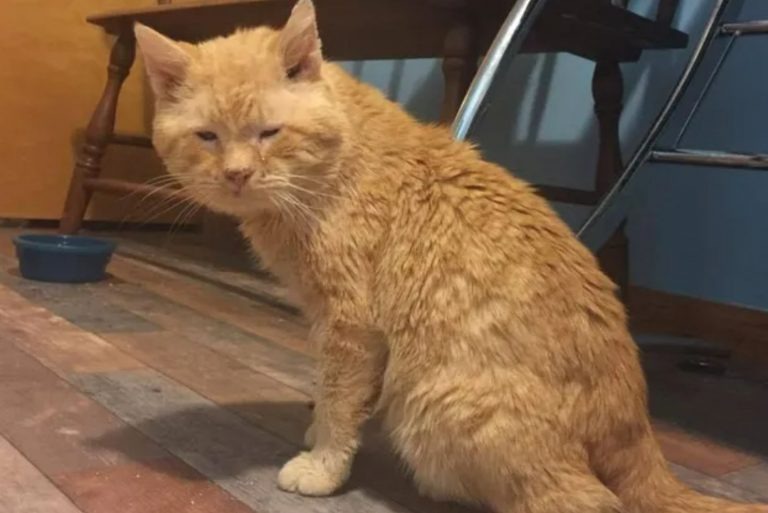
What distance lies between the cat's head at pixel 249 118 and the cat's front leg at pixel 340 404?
6.9 inches

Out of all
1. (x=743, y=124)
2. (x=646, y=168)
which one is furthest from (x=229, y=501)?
(x=743, y=124)

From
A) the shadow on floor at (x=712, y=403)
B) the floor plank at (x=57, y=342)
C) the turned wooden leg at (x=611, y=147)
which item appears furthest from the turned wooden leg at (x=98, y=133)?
the shadow on floor at (x=712, y=403)

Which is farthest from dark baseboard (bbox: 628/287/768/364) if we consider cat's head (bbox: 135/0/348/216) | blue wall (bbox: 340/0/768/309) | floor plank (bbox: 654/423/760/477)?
cat's head (bbox: 135/0/348/216)

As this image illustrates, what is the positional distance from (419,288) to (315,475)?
0.25 metres

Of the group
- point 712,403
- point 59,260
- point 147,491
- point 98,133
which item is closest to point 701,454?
point 712,403

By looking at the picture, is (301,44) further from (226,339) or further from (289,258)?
(226,339)

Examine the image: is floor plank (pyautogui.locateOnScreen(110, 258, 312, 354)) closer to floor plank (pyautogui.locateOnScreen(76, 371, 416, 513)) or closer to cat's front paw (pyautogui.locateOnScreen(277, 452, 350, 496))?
floor plank (pyautogui.locateOnScreen(76, 371, 416, 513))

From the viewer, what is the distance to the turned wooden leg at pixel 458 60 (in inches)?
69.0

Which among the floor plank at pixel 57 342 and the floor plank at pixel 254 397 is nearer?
the floor plank at pixel 254 397

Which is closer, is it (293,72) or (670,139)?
(293,72)

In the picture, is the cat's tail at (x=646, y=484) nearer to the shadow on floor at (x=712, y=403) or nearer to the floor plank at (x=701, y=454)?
the floor plank at (x=701, y=454)

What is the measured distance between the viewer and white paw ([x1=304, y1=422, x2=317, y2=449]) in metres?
1.18

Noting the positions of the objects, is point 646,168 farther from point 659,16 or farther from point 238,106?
point 238,106

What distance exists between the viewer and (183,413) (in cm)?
133
